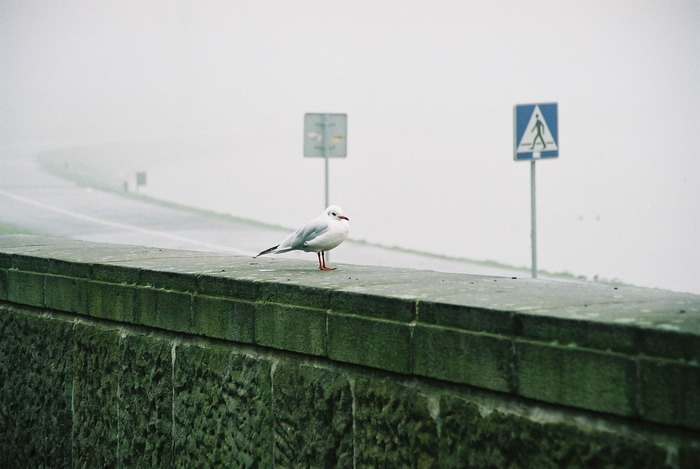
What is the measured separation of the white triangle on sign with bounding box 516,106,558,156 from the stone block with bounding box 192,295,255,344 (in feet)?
43.6

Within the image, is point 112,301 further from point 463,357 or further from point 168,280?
point 463,357

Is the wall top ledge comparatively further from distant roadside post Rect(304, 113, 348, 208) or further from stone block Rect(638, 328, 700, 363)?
distant roadside post Rect(304, 113, 348, 208)

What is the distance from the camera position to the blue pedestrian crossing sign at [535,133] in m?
16.8

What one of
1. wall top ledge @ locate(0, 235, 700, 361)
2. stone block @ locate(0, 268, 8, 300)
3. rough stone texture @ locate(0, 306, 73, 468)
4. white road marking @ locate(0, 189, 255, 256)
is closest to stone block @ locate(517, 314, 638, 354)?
wall top ledge @ locate(0, 235, 700, 361)

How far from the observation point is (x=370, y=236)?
124ft

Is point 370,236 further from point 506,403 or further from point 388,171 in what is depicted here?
point 506,403

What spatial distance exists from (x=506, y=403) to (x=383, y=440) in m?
0.54

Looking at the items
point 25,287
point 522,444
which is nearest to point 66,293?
point 25,287

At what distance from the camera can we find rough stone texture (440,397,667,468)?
2.62 metres

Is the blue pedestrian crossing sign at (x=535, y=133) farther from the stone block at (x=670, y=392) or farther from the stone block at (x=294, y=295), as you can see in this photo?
the stone block at (x=670, y=392)

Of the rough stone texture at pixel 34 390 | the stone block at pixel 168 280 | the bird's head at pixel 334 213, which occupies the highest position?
the bird's head at pixel 334 213

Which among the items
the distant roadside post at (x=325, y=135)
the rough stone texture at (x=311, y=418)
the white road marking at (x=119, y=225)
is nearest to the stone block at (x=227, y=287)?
the rough stone texture at (x=311, y=418)

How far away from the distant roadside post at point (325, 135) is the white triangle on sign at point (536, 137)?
19.7 feet

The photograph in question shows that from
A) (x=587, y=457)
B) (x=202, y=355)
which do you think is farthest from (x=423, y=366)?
(x=202, y=355)
